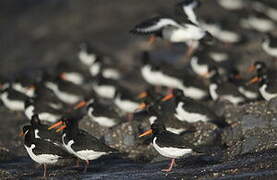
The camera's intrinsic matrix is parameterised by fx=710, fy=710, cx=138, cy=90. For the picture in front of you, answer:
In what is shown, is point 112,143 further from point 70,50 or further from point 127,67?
point 70,50

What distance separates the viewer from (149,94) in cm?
1789

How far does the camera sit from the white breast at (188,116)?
15.4 metres

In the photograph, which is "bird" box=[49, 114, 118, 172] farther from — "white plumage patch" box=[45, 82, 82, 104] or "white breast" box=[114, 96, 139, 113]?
"white plumage patch" box=[45, 82, 82, 104]

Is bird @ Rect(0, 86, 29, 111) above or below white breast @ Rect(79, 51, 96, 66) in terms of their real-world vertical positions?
above

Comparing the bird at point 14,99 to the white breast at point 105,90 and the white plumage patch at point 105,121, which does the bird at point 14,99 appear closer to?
the white breast at point 105,90

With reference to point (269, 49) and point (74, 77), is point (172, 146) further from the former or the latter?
point (74, 77)

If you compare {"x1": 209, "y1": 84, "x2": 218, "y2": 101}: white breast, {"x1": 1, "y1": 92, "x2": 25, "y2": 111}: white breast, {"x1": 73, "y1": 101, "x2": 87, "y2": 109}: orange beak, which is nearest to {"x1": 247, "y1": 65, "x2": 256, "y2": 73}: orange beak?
{"x1": 209, "y1": 84, "x2": 218, "y2": 101}: white breast

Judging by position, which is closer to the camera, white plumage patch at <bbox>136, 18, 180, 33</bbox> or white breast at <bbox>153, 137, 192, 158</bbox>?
white breast at <bbox>153, 137, 192, 158</bbox>

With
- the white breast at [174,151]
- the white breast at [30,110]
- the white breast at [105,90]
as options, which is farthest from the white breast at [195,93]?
the white breast at [174,151]

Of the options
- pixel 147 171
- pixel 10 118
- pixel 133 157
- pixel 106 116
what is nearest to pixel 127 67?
pixel 10 118

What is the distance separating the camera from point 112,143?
15.1 m

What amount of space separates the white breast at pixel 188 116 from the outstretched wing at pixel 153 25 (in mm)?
2097

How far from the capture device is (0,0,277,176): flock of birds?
12.9m

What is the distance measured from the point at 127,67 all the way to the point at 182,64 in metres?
2.23
